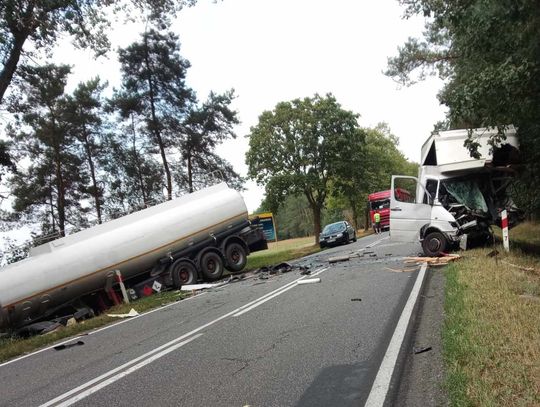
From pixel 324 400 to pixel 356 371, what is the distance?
27.3 inches

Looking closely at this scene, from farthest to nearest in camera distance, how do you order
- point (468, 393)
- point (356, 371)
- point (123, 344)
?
1. point (123, 344)
2. point (356, 371)
3. point (468, 393)

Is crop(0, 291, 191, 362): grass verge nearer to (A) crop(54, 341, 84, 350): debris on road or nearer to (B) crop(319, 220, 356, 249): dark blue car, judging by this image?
(A) crop(54, 341, 84, 350): debris on road

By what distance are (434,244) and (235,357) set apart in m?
8.47

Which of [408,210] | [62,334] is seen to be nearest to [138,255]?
[62,334]

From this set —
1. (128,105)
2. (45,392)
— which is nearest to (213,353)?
(45,392)

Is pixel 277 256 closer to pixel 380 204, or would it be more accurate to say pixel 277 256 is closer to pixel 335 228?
pixel 335 228

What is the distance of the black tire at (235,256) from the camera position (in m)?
17.1

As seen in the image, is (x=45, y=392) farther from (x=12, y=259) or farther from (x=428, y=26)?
(x=428, y=26)

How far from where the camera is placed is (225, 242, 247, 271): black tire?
17.1 meters

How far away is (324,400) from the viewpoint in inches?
152

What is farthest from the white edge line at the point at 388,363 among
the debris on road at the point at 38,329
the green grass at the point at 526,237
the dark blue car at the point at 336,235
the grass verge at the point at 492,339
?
the dark blue car at the point at 336,235

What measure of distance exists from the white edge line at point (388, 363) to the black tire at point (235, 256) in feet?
34.2

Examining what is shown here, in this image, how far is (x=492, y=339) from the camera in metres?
4.64

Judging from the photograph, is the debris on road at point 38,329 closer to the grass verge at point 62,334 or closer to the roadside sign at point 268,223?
the grass verge at point 62,334
